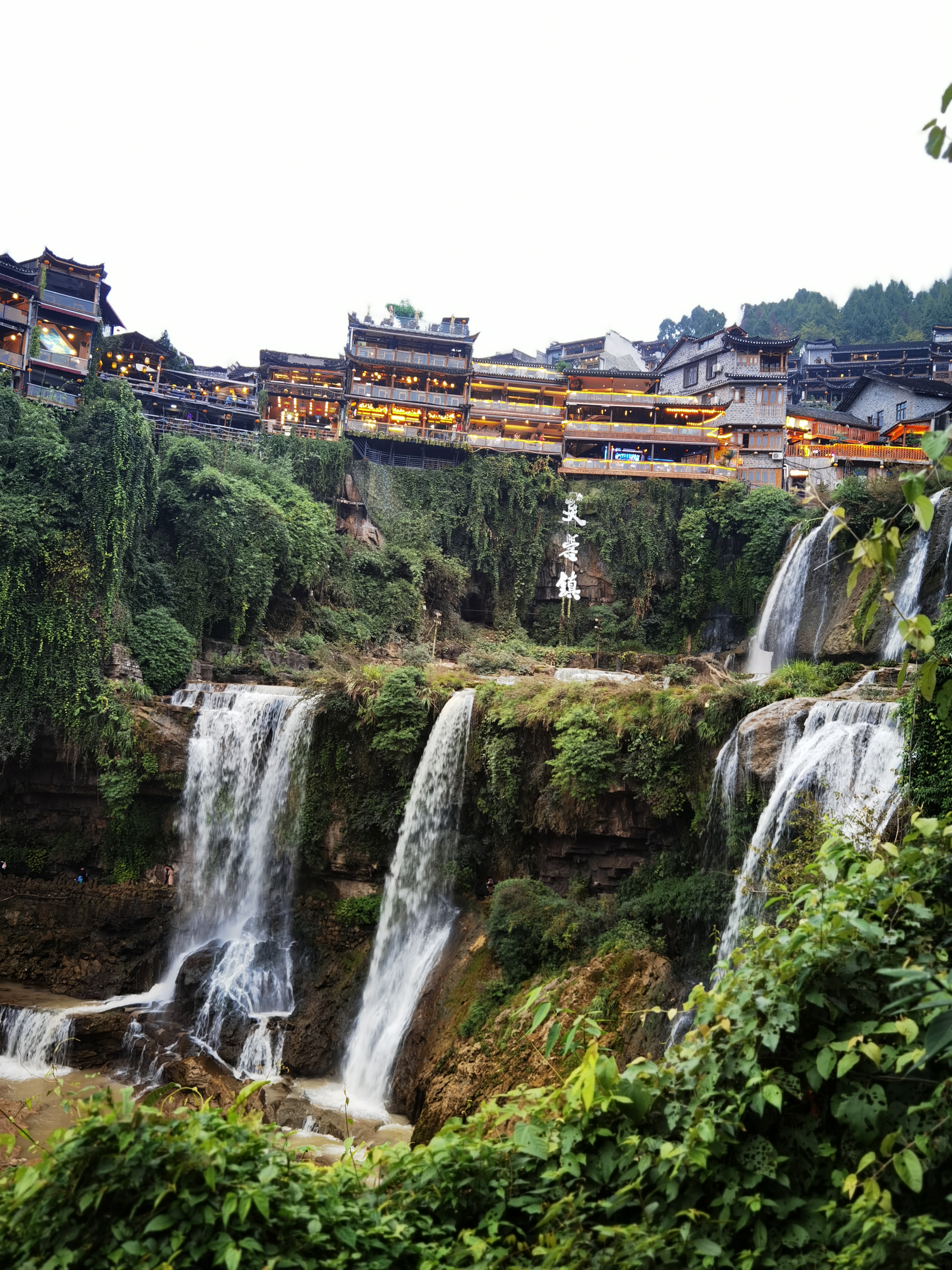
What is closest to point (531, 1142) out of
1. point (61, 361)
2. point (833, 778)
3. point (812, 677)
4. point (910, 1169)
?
point (910, 1169)

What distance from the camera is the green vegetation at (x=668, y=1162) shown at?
3.10m

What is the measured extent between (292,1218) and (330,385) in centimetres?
4351

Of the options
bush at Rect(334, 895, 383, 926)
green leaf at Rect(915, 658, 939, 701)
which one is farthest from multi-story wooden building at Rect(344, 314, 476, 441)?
green leaf at Rect(915, 658, 939, 701)

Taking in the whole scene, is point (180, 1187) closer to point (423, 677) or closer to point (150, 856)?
point (423, 677)

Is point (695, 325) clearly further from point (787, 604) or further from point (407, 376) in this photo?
point (787, 604)

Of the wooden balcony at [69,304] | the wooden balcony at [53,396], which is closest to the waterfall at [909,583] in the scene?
the wooden balcony at [53,396]

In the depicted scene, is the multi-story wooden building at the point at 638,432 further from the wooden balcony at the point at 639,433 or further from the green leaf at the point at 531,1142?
the green leaf at the point at 531,1142

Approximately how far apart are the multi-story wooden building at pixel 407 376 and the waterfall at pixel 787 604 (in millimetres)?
18264

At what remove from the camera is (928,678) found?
10.9 feet

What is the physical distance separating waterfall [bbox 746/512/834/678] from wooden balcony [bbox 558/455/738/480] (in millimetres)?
8764

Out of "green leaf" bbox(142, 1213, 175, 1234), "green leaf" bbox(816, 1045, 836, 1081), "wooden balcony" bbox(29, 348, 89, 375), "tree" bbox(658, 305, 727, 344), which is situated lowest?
"green leaf" bbox(142, 1213, 175, 1234)

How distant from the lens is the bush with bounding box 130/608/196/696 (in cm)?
2392

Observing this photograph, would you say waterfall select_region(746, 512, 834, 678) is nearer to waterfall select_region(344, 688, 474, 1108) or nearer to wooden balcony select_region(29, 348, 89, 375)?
waterfall select_region(344, 688, 474, 1108)

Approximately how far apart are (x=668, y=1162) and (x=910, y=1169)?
90cm
